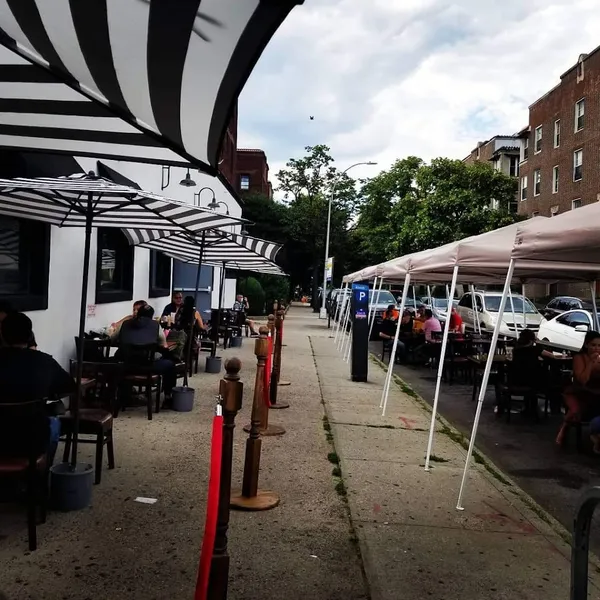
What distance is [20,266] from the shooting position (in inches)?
284

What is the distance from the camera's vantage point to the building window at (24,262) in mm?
6848

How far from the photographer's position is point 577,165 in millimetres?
33094

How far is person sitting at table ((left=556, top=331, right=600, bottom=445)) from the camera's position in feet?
22.4

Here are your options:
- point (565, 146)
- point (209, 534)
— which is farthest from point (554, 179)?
point (209, 534)

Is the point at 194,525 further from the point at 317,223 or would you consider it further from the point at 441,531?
the point at 317,223

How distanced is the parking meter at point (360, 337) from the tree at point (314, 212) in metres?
28.2

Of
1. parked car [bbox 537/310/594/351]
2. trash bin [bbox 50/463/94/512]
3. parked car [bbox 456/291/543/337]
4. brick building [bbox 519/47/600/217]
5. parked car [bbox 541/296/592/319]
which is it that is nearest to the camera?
trash bin [bbox 50/463/94/512]

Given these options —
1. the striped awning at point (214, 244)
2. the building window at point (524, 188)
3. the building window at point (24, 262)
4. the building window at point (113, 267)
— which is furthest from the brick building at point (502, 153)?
the building window at point (24, 262)

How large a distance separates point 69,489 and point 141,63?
9.97 feet

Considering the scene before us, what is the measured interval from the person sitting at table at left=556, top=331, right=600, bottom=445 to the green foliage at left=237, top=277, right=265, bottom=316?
24.5m

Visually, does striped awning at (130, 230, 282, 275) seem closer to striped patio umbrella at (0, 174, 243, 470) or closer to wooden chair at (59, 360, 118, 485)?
striped patio umbrella at (0, 174, 243, 470)

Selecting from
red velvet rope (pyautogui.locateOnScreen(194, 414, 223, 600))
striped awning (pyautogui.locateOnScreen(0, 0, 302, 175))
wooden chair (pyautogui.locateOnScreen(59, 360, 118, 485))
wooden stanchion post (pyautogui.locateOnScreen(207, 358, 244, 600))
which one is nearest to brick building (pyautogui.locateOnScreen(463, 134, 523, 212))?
wooden chair (pyautogui.locateOnScreen(59, 360, 118, 485))

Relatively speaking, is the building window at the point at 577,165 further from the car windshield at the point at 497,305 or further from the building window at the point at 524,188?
the car windshield at the point at 497,305

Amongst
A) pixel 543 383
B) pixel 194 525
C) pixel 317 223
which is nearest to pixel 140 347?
pixel 194 525
